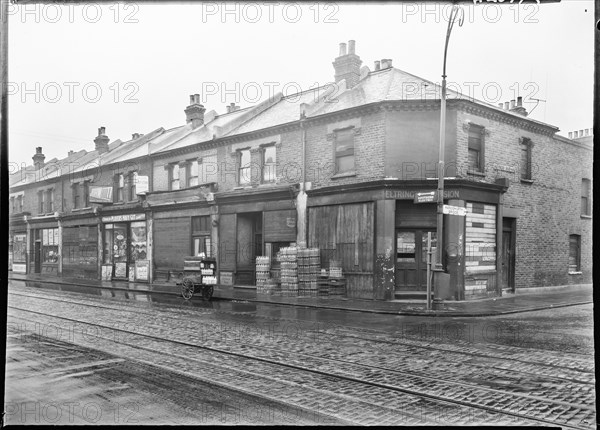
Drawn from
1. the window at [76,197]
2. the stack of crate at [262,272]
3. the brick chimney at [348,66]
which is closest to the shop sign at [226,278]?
the stack of crate at [262,272]

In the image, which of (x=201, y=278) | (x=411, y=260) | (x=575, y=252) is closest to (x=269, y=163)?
(x=201, y=278)

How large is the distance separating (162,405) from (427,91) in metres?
16.4

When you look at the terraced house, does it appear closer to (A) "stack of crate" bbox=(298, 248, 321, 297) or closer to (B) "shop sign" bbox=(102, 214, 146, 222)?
(B) "shop sign" bbox=(102, 214, 146, 222)

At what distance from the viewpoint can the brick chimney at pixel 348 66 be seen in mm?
22891

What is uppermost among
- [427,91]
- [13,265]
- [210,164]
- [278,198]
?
[427,91]

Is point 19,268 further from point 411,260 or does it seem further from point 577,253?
point 577,253

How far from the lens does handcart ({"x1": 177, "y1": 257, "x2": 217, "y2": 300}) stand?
1855cm

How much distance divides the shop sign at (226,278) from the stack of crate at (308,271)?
16.1 ft

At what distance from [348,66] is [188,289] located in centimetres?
1235

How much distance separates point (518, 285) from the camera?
20.5 metres

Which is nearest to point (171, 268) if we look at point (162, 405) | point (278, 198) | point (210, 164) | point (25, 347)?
point (210, 164)

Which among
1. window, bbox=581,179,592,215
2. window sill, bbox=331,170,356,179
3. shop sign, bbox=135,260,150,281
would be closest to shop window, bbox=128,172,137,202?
shop sign, bbox=135,260,150,281

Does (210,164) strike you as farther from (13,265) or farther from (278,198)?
(13,265)

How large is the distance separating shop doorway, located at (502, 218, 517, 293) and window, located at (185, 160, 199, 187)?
14279mm
